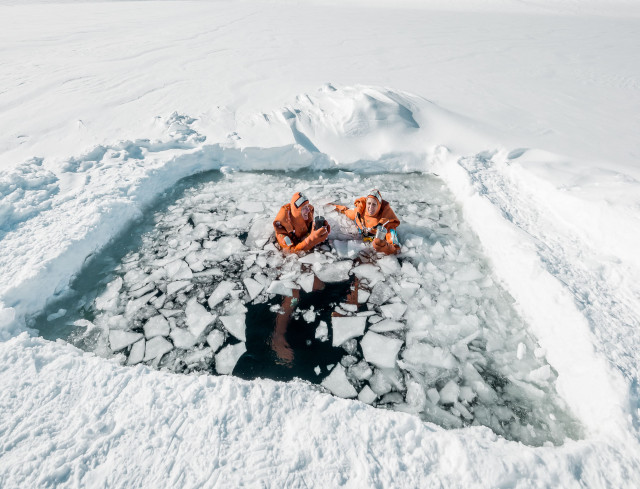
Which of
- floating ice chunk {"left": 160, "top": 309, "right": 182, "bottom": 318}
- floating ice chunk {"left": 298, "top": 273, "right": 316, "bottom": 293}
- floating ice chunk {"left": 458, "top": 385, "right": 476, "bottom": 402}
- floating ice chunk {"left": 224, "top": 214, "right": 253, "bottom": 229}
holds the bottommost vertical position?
floating ice chunk {"left": 458, "top": 385, "right": 476, "bottom": 402}

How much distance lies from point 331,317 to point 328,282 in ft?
1.55

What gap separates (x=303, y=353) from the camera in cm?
301

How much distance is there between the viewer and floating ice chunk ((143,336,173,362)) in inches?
116

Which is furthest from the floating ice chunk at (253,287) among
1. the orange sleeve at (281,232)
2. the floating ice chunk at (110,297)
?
the floating ice chunk at (110,297)

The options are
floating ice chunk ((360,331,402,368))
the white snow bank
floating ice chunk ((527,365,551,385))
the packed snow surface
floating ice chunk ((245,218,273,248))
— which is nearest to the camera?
the white snow bank

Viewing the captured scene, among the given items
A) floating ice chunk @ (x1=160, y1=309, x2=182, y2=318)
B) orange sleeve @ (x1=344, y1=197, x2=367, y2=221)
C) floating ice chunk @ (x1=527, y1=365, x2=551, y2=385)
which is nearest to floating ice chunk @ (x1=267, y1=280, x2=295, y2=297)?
floating ice chunk @ (x1=160, y1=309, x2=182, y2=318)

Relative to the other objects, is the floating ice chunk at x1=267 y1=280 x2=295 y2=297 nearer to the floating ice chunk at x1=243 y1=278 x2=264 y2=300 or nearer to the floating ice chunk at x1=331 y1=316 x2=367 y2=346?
the floating ice chunk at x1=243 y1=278 x2=264 y2=300

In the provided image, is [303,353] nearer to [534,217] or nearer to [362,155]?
[534,217]

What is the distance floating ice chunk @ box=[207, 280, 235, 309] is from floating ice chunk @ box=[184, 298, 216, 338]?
0.34 feet

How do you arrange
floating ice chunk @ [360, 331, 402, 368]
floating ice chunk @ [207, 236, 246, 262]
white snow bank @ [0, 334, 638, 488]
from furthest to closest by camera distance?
floating ice chunk @ [207, 236, 246, 262] < floating ice chunk @ [360, 331, 402, 368] < white snow bank @ [0, 334, 638, 488]

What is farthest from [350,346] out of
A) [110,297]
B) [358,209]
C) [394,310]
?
[110,297]

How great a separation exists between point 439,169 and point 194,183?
3.94m

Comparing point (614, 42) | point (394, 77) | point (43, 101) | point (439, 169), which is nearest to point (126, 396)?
point (439, 169)

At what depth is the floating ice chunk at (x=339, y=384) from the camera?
272cm
